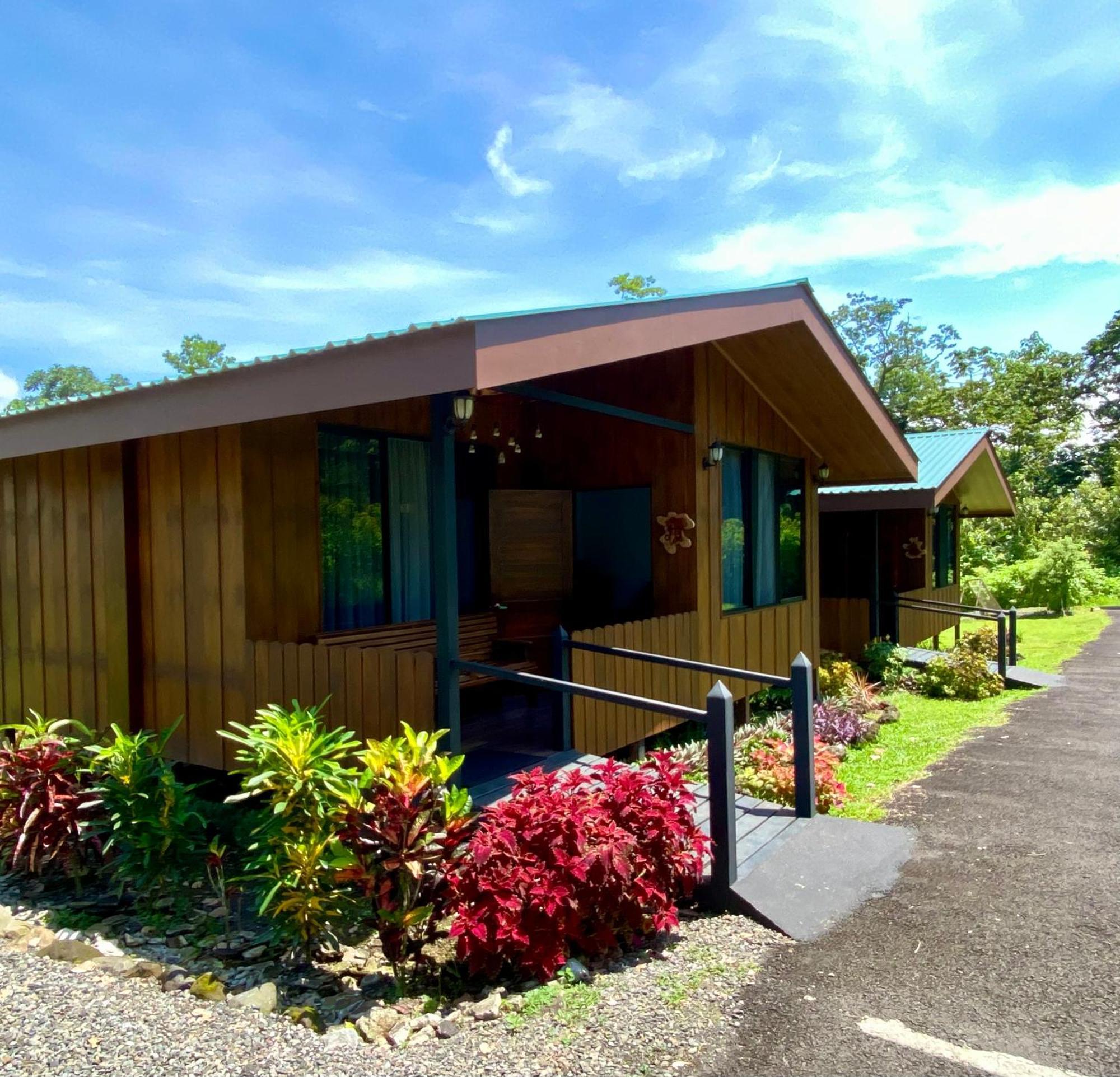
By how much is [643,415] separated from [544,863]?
3.81 meters

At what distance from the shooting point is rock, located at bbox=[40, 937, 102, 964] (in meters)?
3.39

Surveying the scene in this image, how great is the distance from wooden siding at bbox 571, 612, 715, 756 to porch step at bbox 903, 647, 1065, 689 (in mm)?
5823

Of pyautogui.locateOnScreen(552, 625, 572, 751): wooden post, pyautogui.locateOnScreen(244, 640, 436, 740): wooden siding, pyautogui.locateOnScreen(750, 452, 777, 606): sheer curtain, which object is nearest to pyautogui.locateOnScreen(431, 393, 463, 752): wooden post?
pyautogui.locateOnScreen(244, 640, 436, 740): wooden siding

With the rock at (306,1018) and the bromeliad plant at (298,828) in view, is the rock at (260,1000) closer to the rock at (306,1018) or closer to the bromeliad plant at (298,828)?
the rock at (306,1018)

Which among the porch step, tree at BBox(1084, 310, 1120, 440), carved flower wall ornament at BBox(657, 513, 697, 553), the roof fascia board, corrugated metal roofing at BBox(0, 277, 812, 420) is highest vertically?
tree at BBox(1084, 310, 1120, 440)

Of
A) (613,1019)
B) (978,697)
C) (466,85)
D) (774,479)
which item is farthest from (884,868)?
(466,85)

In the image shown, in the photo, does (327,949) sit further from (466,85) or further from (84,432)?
(466,85)

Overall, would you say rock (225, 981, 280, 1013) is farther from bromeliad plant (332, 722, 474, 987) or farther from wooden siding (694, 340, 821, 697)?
wooden siding (694, 340, 821, 697)

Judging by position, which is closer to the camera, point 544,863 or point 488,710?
point 544,863

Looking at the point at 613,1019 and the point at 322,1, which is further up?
the point at 322,1

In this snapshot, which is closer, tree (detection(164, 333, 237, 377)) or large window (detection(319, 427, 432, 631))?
large window (detection(319, 427, 432, 631))

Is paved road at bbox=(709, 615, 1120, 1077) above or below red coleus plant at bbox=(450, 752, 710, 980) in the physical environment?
below

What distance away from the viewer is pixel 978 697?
10172 mm

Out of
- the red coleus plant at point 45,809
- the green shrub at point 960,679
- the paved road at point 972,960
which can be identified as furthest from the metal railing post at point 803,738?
the green shrub at point 960,679
